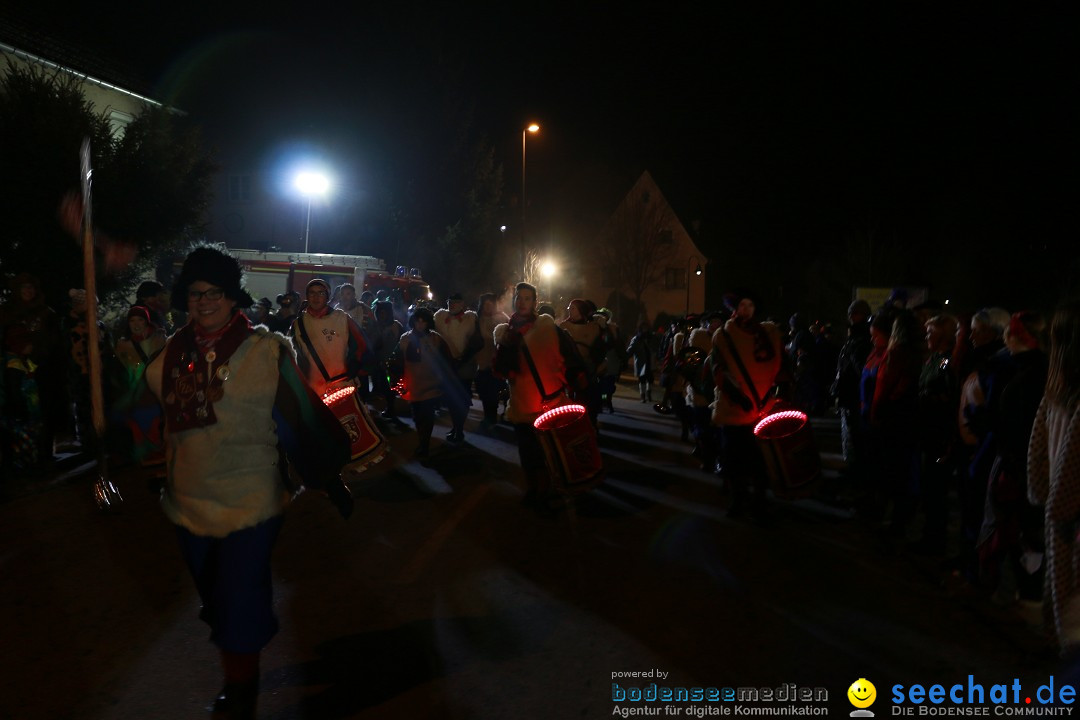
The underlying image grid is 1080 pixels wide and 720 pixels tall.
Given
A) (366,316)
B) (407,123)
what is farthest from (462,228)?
(366,316)

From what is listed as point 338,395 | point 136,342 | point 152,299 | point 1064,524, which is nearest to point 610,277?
point 152,299

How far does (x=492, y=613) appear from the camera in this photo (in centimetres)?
517

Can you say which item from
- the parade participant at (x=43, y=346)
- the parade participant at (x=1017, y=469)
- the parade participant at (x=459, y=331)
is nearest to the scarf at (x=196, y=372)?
the parade participant at (x=1017, y=469)

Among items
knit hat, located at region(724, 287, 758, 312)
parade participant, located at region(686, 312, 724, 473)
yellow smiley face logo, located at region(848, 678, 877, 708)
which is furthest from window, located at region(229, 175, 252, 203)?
yellow smiley face logo, located at region(848, 678, 877, 708)

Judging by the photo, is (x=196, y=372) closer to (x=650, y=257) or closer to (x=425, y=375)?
(x=425, y=375)

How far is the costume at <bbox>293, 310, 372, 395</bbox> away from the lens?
811 centimetres

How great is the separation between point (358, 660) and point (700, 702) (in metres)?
1.81

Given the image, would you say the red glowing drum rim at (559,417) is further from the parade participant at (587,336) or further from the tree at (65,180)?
the tree at (65,180)

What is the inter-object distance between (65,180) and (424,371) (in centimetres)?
781

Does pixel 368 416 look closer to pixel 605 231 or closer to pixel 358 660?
pixel 358 660

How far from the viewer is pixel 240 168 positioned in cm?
3856

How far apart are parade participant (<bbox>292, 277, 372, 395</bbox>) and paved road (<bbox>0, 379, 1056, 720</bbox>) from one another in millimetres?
1276

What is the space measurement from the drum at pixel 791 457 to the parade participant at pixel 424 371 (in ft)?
15.2

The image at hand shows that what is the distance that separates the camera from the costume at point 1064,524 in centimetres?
325
